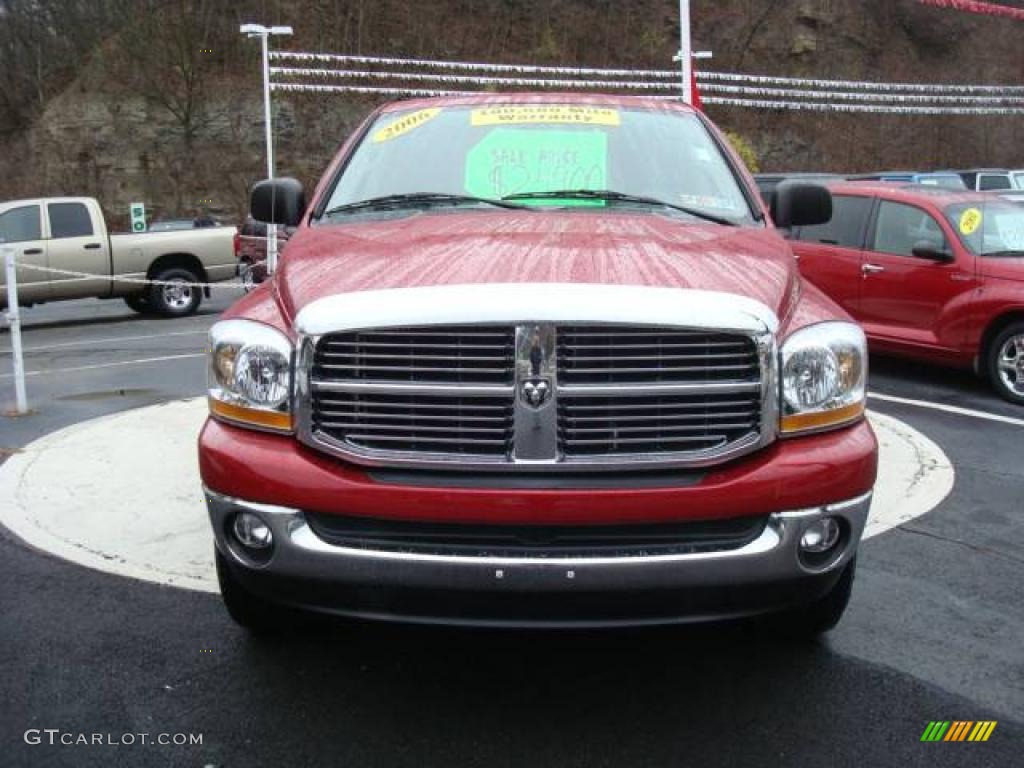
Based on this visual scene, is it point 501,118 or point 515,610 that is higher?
point 501,118

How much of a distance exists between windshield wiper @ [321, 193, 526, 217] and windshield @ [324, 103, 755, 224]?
2 cm

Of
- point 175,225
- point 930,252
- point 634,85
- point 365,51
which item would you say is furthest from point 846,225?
point 365,51

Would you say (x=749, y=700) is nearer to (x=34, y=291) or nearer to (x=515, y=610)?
(x=515, y=610)

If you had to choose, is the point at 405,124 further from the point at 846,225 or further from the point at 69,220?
the point at 69,220

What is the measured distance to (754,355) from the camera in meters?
2.79

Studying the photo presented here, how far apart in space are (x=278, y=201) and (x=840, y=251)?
660 centimetres

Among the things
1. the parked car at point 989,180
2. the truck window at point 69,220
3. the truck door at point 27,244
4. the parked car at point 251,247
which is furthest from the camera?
the parked car at point 989,180

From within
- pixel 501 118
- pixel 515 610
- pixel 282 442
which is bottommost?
pixel 515 610

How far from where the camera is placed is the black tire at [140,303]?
630 inches

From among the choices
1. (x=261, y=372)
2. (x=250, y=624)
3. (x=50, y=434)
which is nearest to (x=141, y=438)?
(x=50, y=434)

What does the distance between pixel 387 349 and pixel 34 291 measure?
44.8 ft

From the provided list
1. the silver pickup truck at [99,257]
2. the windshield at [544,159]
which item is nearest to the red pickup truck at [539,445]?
the windshield at [544,159]

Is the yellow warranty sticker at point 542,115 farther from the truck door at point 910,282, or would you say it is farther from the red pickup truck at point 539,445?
the truck door at point 910,282

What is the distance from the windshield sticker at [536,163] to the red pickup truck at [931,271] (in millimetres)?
4166
